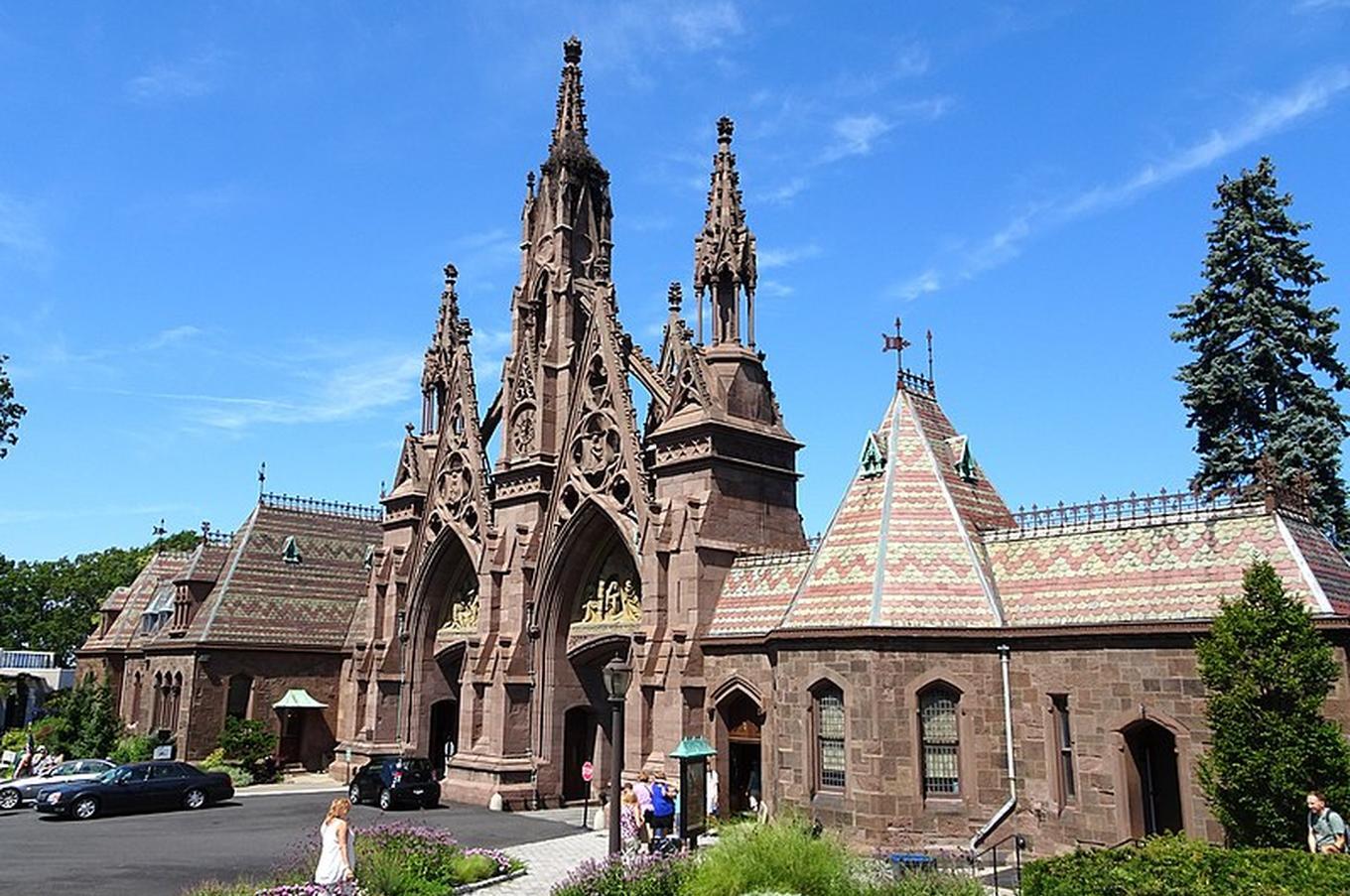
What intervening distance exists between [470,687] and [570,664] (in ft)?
12.7

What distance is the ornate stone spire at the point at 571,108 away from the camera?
39.9 metres

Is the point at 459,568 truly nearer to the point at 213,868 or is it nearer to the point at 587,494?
the point at 587,494

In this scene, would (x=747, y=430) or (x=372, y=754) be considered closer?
(x=747, y=430)

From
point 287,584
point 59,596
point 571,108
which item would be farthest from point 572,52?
point 59,596

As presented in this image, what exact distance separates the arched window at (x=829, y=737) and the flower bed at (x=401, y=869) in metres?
6.80

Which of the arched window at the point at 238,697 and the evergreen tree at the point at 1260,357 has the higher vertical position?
the evergreen tree at the point at 1260,357

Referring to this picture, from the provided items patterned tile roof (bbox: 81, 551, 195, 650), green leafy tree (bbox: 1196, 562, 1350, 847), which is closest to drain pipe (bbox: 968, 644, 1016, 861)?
green leafy tree (bbox: 1196, 562, 1350, 847)

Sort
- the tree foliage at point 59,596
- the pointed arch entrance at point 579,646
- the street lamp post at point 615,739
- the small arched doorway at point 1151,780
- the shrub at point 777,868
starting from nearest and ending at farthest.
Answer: the shrub at point 777,868 < the street lamp post at point 615,739 < the small arched doorway at point 1151,780 < the pointed arch entrance at point 579,646 < the tree foliage at point 59,596

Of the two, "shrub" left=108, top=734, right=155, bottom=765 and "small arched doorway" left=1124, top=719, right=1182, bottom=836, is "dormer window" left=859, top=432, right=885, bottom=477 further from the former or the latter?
"shrub" left=108, top=734, right=155, bottom=765

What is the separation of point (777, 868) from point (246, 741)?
3256 centimetres

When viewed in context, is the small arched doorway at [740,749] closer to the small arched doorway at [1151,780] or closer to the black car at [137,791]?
the small arched doorway at [1151,780]

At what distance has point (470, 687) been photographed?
35688 millimetres

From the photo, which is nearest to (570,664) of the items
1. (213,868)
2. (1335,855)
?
(213,868)

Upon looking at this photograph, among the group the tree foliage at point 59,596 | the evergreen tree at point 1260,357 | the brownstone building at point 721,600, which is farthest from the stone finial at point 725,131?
the tree foliage at point 59,596
